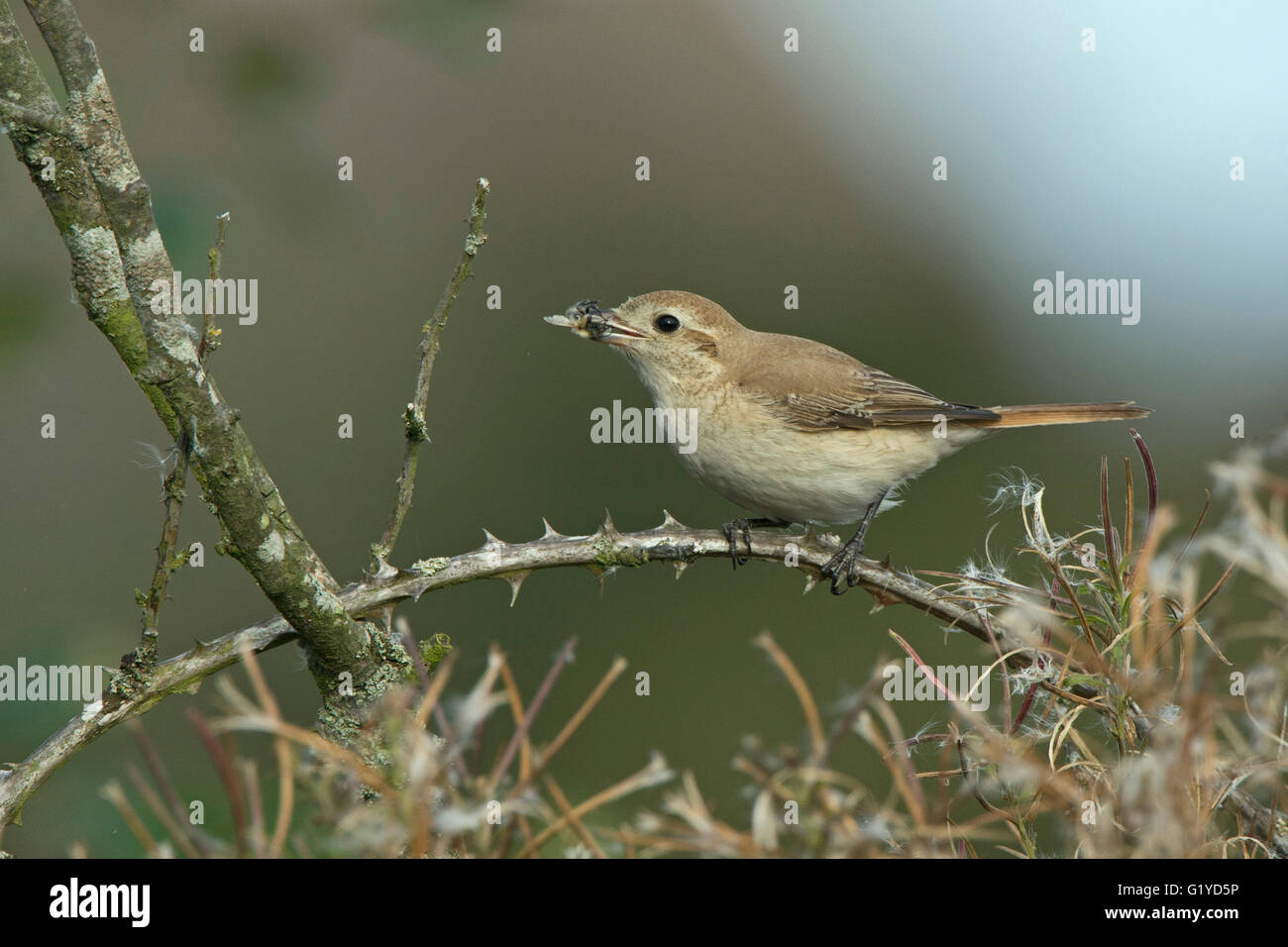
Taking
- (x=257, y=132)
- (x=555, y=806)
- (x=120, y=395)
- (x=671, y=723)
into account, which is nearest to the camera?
(x=555, y=806)

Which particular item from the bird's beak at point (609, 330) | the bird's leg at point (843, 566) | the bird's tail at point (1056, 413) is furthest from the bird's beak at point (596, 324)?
the bird's tail at point (1056, 413)

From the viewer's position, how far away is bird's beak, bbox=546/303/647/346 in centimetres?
464

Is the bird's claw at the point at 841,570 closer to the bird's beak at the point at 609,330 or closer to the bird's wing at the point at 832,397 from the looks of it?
the bird's wing at the point at 832,397

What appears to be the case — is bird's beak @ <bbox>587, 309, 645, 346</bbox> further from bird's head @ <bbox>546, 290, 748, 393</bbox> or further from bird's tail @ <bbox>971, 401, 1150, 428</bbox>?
bird's tail @ <bbox>971, 401, 1150, 428</bbox>

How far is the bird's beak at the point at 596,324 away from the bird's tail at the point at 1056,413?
154 centimetres

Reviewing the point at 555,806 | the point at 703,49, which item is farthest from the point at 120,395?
the point at 555,806

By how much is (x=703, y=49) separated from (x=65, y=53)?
7.44 m

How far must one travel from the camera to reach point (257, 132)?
300 centimetres

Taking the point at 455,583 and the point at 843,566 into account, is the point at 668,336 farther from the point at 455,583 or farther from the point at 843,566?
the point at 455,583

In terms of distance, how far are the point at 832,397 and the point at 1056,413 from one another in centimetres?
97

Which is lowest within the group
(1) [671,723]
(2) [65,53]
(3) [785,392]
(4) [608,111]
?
(1) [671,723]

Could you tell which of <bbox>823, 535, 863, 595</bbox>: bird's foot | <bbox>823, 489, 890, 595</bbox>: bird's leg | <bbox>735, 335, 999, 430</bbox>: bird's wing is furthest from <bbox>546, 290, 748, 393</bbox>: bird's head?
<bbox>823, 535, 863, 595</bbox>: bird's foot
